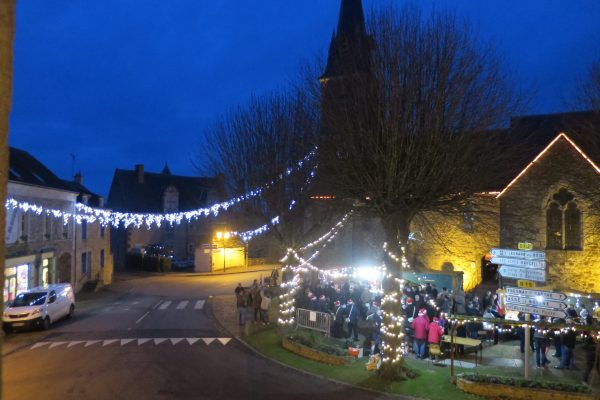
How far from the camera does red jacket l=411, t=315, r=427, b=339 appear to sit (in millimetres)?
14039

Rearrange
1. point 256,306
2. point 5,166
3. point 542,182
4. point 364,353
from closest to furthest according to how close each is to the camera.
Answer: point 5,166, point 364,353, point 256,306, point 542,182

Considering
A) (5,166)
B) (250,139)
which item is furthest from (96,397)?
(250,139)

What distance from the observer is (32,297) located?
19.9 meters

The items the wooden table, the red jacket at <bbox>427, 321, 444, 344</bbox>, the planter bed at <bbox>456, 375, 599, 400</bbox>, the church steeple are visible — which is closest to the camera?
→ the planter bed at <bbox>456, 375, 599, 400</bbox>

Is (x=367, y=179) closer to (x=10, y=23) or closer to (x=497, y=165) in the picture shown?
(x=497, y=165)

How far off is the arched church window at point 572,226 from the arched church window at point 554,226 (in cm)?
31

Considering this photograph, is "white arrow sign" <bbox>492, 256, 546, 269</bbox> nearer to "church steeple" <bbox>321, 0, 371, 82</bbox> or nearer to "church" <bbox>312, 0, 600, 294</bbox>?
"church steeple" <bbox>321, 0, 371, 82</bbox>

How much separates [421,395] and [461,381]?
1048 mm

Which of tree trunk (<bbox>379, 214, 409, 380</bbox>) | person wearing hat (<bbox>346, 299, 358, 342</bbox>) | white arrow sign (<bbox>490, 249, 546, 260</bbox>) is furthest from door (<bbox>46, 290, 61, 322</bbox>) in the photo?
white arrow sign (<bbox>490, 249, 546, 260</bbox>)

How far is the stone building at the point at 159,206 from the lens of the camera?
165 feet

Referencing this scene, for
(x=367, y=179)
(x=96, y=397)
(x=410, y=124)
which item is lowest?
(x=96, y=397)

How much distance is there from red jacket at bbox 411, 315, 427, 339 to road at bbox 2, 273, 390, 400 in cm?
345

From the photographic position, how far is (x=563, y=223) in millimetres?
24250

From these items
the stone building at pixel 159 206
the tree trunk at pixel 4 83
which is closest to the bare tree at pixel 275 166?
the tree trunk at pixel 4 83
